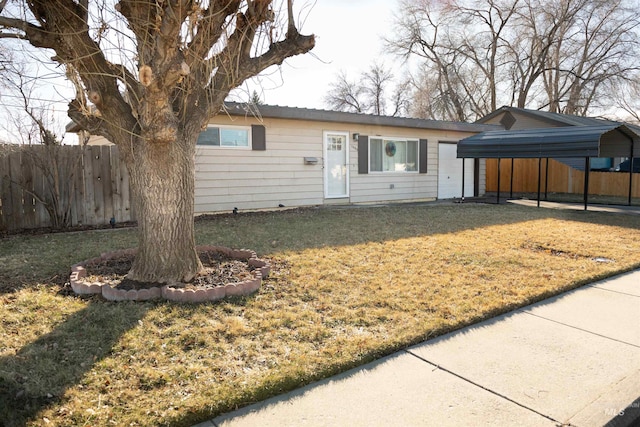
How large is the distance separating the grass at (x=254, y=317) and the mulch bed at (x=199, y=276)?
12.4 inches

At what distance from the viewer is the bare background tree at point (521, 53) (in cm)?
2470

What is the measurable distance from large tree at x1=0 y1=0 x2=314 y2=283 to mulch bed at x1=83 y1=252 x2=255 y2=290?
0.13 m

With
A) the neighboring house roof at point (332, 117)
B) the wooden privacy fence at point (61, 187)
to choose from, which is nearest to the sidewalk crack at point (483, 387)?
the neighboring house roof at point (332, 117)

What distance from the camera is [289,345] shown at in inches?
121

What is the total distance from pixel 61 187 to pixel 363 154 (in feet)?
24.4

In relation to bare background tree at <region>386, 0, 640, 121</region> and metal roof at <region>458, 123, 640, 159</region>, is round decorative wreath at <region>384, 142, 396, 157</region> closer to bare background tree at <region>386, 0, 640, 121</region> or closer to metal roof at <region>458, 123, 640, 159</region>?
metal roof at <region>458, 123, 640, 159</region>

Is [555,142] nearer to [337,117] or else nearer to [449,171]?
[449,171]

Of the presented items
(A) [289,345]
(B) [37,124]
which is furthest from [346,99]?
(A) [289,345]

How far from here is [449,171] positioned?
14.4m

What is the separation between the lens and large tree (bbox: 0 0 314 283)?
3.64m

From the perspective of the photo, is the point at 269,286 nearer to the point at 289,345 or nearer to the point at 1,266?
the point at 289,345

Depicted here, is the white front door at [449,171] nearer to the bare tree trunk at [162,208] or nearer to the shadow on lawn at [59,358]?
the bare tree trunk at [162,208]

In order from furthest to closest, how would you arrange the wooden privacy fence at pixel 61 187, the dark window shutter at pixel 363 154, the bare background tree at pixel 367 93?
the bare background tree at pixel 367 93 < the dark window shutter at pixel 363 154 < the wooden privacy fence at pixel 61 187

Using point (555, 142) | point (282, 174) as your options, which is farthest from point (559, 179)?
point (282, 174)
